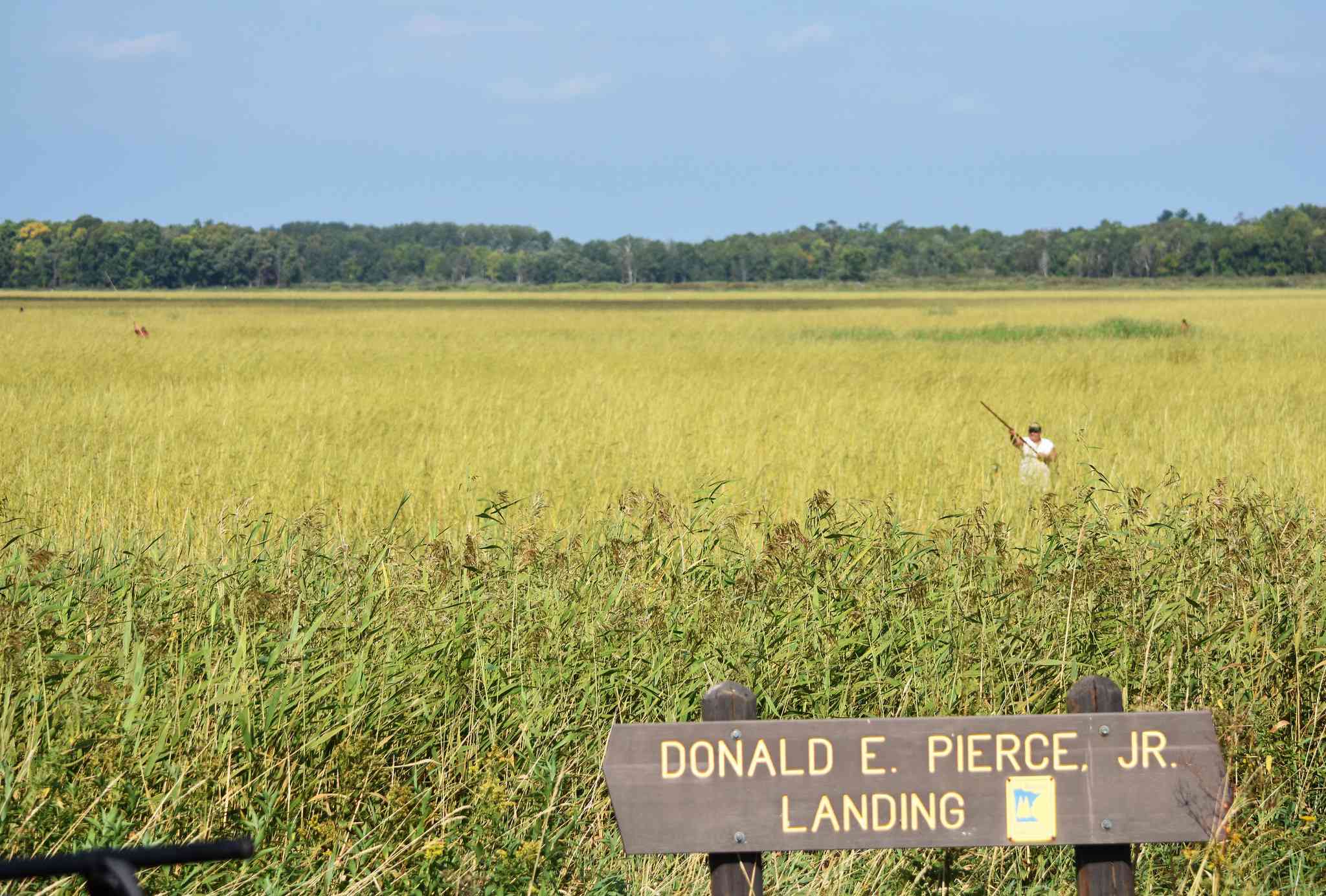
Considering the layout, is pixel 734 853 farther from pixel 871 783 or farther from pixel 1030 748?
pixel 1030 748

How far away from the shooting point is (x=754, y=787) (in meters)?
2.65

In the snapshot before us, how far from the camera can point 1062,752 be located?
2.70 meters

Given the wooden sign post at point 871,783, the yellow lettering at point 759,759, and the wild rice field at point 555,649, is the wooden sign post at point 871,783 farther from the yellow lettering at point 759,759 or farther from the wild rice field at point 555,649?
the wild rice field at point 555,649

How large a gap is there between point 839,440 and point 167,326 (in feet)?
98.5

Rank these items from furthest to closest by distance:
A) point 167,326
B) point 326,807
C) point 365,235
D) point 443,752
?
point 365,235 < point 167,326 < point 443,752 < point 326,807

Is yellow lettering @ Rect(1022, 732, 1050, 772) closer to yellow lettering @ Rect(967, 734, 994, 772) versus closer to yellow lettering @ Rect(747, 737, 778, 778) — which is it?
yellow lettering @ Rect(967, 734, 994, 772)

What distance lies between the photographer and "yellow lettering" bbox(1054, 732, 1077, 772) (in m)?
2.69

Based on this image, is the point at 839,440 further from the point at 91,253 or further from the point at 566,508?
the point at 91,253

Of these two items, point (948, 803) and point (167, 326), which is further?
point (167, 326)

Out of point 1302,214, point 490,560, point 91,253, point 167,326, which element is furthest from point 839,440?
point 1302,214

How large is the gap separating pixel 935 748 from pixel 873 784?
16cm

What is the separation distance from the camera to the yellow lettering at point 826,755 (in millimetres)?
2654

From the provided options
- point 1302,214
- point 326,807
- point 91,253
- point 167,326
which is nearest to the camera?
point 326,807

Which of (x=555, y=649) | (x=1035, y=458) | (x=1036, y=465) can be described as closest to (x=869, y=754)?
(x=555, y=649)
